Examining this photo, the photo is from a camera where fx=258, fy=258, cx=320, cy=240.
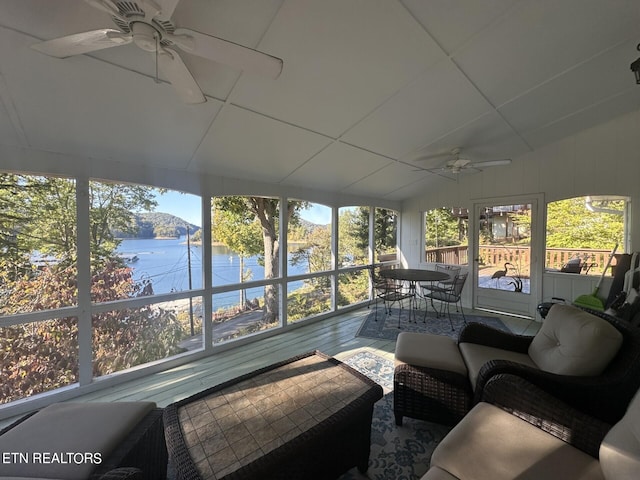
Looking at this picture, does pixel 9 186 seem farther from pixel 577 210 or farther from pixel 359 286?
pixel 577 210

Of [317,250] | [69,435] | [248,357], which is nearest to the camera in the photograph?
[69,435]

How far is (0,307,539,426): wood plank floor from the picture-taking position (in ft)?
8.23

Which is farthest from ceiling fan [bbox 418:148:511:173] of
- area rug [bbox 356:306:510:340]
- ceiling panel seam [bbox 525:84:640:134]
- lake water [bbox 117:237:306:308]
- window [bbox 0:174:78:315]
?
window [bbox 0:174:78:315]

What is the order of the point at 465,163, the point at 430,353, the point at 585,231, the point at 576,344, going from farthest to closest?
the point at 585,231, the point at 465,163, the point at 430,353, the point at 576,344

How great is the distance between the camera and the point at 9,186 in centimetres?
250

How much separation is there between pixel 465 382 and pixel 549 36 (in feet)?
8.83

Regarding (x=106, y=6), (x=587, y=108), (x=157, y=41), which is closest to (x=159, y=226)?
(x=157, y=41)

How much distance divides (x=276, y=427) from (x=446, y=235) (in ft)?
17.5

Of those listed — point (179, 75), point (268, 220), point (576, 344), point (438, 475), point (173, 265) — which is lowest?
point (438, 475)

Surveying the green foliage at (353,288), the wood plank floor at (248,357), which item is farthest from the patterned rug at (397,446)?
the green foliage at (353,288)

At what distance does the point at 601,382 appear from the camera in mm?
1476

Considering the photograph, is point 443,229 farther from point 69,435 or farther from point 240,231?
point 69,435

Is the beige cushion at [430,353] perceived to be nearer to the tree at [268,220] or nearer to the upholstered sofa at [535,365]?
the upholstered sofa at [535,365]

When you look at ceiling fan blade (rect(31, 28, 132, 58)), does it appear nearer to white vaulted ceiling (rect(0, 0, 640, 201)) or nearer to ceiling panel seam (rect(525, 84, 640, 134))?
white vaulted ceiling (rect(0, 0, 640, 201))
